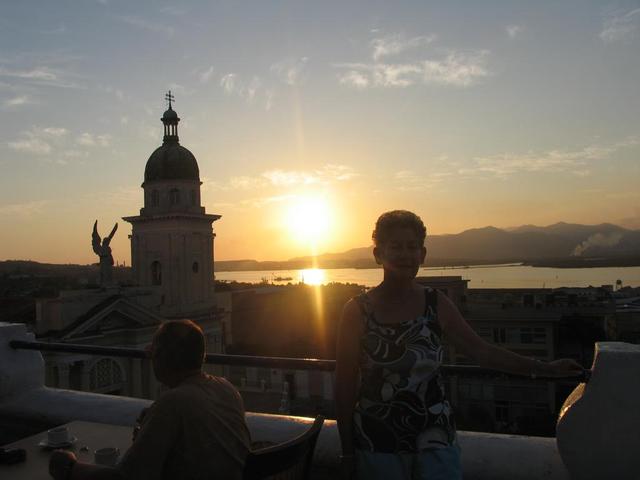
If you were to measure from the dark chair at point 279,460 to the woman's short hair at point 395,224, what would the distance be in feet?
3.05

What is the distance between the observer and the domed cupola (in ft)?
105

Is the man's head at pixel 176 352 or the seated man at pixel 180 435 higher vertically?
the man's head at pixel 176 352

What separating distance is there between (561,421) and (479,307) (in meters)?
29.1

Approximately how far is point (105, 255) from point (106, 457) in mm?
26120

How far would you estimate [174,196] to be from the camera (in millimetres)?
32156

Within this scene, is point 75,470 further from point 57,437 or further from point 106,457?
point 57,437

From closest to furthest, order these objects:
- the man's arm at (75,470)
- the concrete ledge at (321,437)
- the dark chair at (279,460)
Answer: the dark chair at (279,460)
the man's arm at (75,470)
the concrete ledge at (321,437)

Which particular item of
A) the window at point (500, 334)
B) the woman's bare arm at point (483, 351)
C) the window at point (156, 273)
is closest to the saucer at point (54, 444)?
the woman's bare arm at point (483, 351)

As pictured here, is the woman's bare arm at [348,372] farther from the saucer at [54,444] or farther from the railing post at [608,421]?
the saucer at [54,444]

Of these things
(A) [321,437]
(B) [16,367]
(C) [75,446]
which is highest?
(B) [16,367]

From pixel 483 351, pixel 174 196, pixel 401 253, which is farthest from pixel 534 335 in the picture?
pixel 401 253

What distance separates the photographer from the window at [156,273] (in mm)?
33250

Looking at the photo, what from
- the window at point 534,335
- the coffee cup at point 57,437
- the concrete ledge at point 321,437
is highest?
the coffee cup at point 57,437

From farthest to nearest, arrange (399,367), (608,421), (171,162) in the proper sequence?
(171,162) < (608,421) < (399,367)
